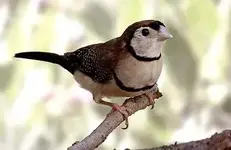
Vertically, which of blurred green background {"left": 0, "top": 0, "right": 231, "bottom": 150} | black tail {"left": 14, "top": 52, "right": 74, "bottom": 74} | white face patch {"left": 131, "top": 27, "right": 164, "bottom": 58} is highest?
blurred green background {"left": 0, "top": 0, "right": 231, "bottom": 150}

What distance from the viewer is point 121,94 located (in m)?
0.86

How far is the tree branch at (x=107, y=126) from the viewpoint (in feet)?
2.35

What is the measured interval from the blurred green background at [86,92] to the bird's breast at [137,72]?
47 centimetres

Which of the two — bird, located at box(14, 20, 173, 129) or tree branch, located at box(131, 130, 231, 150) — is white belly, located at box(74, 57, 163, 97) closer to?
bird, located at box(14, 20, 173, 129)

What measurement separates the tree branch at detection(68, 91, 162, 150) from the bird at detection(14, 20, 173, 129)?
20 mm

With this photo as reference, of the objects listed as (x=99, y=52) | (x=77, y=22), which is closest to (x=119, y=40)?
(x=99, y=52)

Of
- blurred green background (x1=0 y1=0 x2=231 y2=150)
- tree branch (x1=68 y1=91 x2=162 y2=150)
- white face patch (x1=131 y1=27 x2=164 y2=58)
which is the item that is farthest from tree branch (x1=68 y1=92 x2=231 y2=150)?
blurred green background (x1=0 y1=0 x2=231 y2=150)

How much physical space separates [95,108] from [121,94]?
0.49 meters

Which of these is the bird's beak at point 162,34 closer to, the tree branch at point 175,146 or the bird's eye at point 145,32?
the bird's eye at point 145,32

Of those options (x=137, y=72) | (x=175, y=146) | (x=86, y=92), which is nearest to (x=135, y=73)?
(x=137, y=72)

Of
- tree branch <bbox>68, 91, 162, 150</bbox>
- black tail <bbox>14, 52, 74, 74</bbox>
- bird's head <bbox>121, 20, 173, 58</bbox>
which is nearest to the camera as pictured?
tree branch <bbox>68, 91, 162, 150</bbox>

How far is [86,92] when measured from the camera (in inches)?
52.7

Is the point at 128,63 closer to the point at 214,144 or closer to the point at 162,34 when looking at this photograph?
the point at 162,34

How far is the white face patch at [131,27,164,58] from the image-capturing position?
824mm
